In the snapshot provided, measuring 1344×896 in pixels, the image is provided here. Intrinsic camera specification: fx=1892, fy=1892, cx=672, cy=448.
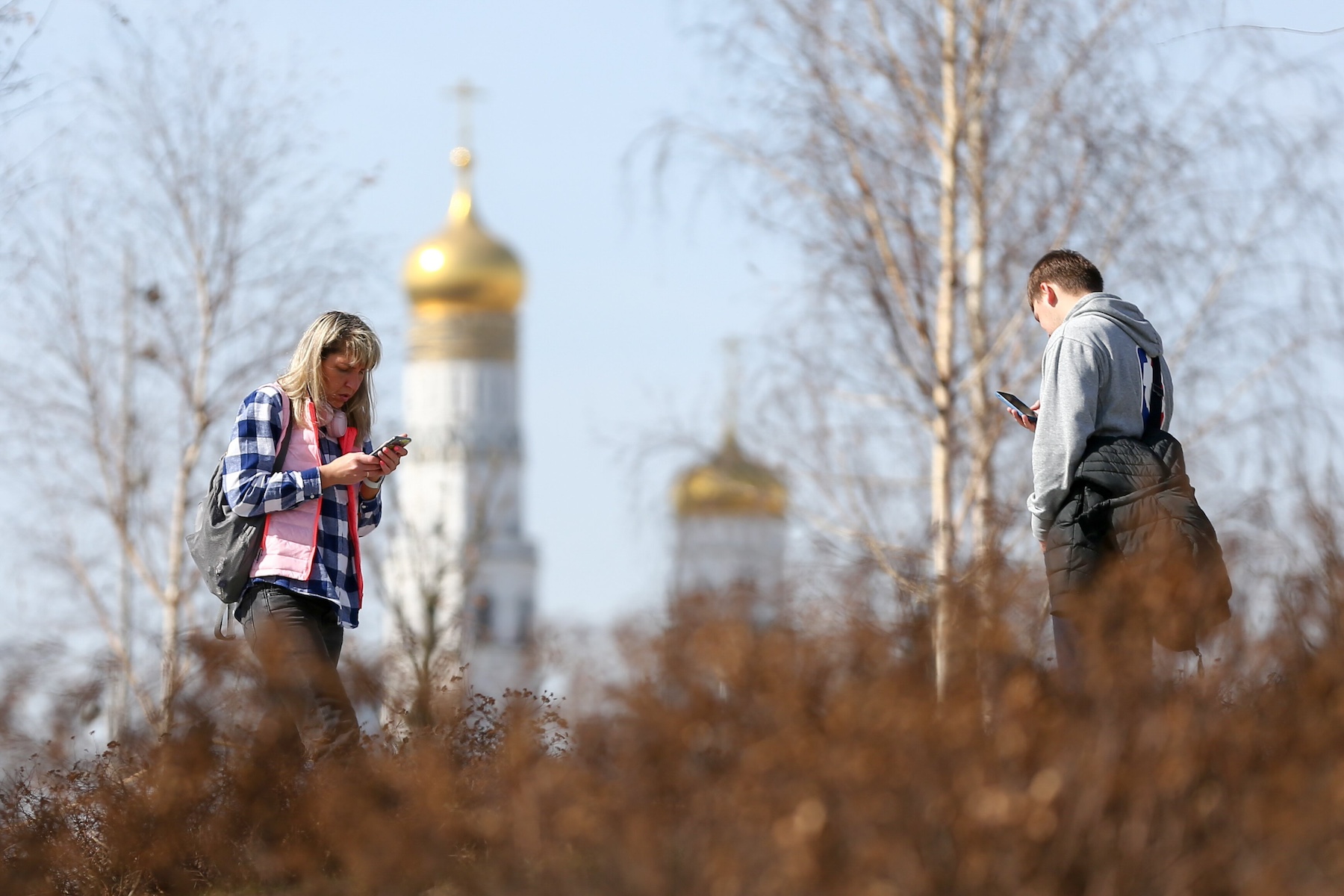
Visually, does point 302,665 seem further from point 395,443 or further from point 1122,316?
point 1122,316

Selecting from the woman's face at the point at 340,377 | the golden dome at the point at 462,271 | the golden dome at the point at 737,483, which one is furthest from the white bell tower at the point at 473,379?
the woman's face at the point at 340,377

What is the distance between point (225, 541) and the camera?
5.32 metres

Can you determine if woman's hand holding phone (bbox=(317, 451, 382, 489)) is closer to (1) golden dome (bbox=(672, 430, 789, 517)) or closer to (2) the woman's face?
(2) the woman's face

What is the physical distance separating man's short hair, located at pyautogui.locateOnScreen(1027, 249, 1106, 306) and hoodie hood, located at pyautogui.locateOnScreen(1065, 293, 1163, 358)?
52 millimetres

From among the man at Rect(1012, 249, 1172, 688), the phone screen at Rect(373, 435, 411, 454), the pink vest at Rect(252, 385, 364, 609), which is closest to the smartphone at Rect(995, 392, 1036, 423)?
the man at Rect(1012, 249, 1172, 688)

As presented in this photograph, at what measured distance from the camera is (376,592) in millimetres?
23766

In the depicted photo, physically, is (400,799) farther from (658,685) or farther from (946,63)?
(946,63)

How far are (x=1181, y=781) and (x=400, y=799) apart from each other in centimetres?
173

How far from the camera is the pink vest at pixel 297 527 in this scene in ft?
17.4

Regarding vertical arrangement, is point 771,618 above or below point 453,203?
below

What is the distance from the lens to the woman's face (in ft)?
17.8

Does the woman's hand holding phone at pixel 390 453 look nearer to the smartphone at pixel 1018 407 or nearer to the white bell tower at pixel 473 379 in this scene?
the smartphone at pixel 1018 407

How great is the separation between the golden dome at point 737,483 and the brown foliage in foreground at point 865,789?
7.64 metres

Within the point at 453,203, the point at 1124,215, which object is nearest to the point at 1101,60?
the point at 1124,215
